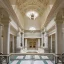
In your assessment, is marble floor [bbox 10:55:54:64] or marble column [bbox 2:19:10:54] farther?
marble floor [bbox 10:55:54:64]

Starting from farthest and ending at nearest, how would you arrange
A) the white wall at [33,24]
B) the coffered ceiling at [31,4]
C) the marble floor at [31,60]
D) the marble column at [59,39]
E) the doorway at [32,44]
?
the doorway at [32,44] → the white wall at [33,24] → the coffered ceiling at [31,4] → the marble floor at [31,60] → the marble column at [59,39]

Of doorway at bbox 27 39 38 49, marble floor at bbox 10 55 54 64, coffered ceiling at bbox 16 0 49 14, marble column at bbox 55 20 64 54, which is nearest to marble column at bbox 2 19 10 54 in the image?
marble floor at bbox 10 55 54 64

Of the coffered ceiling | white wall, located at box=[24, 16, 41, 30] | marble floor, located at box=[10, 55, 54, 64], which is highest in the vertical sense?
the coffered ceiling

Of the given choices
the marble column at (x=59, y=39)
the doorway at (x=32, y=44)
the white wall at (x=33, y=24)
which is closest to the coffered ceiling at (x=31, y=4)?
the marble column at (x=59, y=39)

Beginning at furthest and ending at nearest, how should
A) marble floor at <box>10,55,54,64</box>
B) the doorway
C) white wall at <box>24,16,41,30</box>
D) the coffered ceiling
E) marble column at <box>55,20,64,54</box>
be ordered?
the doorway, white wall at <box>24,16,41,30</box>, the coffered ceiling, marble floor at <box>10,55,54,64</box>, marble column at <box>55,20,64,54</box>

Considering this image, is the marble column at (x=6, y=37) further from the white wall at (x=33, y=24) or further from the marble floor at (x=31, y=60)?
the white wall at (x=33, y=24)

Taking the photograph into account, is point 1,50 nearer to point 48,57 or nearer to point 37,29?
point 48,57

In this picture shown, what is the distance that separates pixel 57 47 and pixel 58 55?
0.59 metres

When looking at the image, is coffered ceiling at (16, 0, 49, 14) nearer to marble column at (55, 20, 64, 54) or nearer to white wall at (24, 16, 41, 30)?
marble column at (55, 20, 64, 54)

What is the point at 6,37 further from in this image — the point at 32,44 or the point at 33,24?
the point at 32,44

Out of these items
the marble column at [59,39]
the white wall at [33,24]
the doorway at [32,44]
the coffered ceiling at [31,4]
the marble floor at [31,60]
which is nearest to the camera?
the marble column at [59,39]

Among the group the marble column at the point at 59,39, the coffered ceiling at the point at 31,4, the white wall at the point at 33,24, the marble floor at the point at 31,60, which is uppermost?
the coffered ceiling at the point at 31,4

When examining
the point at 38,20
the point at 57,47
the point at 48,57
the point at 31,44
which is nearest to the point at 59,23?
the point at 57,47

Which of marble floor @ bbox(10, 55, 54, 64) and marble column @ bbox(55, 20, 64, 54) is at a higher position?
marble column @ bbox(55, 20, 64, 54)
